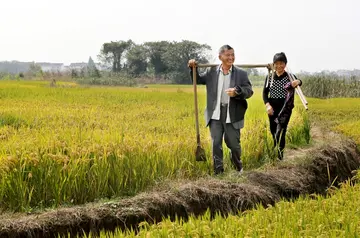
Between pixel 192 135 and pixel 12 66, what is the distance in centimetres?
6450

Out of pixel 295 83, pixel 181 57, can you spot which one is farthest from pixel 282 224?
pixel 181 57

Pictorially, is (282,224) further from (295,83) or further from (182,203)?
(295,83)

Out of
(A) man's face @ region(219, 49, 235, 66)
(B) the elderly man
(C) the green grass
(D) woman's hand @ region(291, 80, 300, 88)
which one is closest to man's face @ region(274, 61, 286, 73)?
(D) woman's hand @ region(291, 80, 300, 88)

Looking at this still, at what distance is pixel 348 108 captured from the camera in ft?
53.5

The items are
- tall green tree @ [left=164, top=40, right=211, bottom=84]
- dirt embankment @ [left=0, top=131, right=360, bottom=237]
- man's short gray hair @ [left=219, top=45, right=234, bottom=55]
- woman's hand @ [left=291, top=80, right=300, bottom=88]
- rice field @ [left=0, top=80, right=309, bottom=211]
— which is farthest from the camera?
tall green tree @ [left=164, top=40, right=211, bottom=84]

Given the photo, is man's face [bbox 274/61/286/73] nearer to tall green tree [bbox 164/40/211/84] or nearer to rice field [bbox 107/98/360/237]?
rice field [bbox 107/98/360/237]

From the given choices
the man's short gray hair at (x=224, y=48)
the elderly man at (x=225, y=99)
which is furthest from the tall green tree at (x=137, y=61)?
the man's short gray hair at (x=224, y=48)

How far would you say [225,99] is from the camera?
543 centimetres

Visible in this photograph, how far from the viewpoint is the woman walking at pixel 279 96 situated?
612cm

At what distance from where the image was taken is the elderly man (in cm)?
533

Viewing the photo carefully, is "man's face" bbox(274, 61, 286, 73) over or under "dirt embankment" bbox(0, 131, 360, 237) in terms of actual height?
over

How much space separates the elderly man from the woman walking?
836 millimetres

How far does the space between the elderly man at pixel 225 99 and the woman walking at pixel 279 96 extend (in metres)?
0.84

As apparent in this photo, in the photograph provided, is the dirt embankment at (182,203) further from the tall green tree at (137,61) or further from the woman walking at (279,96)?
the tall green tree at (137,61)
